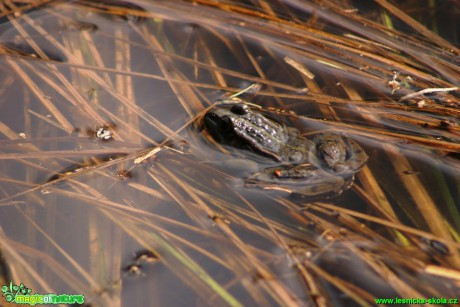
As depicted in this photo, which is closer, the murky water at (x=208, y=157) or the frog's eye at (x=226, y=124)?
the murky water at (x=208, y=157)

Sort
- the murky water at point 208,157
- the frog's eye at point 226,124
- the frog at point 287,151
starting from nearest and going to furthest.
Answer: the murky water at point 208,157
the frog at point 287,151
the frog's eye at point 226,124

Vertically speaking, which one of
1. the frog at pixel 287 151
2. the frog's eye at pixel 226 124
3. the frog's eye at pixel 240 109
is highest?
the frog's eye at pixel 240 109

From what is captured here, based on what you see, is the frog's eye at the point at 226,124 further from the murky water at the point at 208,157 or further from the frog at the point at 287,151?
the murky water at the point at 208,157

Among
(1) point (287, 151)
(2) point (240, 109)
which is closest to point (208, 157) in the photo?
(2) point (240, 109)

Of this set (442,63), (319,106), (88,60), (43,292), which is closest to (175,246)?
(43,292)

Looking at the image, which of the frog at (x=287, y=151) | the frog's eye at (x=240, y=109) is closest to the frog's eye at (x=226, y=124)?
the frog at (x=287, y=151)
